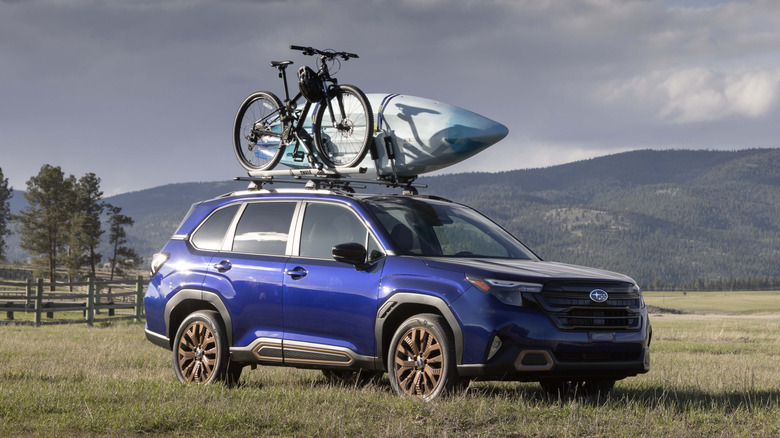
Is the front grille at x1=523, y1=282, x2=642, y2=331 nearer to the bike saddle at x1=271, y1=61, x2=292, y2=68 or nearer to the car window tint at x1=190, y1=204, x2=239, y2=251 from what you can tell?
the car window tint at x1=190, y1=204, x2=239, y2=251

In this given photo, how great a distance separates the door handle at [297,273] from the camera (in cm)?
903

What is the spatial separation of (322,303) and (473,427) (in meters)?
2.36

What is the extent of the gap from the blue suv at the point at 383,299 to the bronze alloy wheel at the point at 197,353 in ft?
0.05

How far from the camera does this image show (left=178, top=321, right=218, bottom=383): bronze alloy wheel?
388 inches

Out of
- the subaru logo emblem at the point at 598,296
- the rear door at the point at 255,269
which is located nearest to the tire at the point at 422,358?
the subaru logo emblem at the point at 598,296

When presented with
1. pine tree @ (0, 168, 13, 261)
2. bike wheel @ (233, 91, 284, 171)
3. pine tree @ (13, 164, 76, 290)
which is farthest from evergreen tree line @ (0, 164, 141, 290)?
bike wheel @ (233, 91, 284, 171)

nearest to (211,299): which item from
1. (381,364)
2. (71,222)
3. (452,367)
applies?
(381,364)

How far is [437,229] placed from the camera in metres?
9.06

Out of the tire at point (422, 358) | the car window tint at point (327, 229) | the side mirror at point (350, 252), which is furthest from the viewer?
the car window tint at point (327, 229)

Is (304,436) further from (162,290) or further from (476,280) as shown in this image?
(162,290)

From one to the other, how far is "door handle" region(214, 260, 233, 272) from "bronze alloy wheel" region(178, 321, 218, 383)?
1.94 feet

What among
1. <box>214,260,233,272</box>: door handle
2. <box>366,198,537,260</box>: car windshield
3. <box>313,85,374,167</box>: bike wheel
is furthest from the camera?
<box>313,85,374,167</box>: bike wheel

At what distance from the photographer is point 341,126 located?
36.3 feet

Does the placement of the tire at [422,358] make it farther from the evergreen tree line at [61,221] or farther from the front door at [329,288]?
the evergreen tree line at [61,221]
